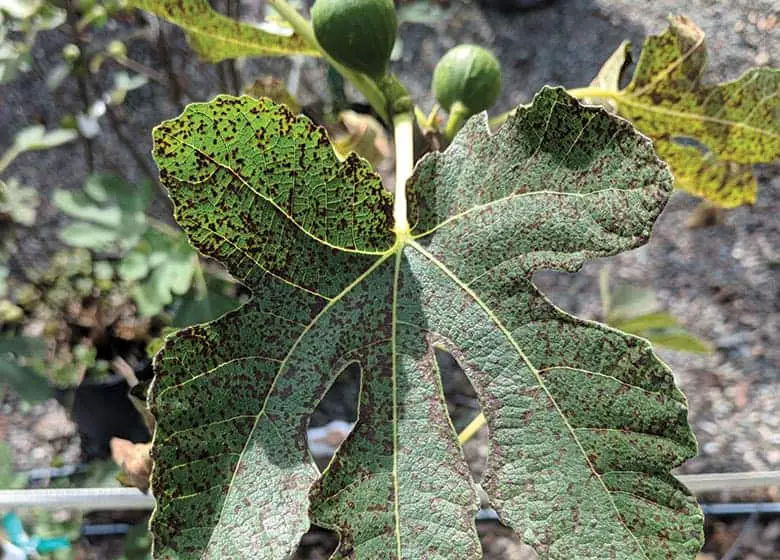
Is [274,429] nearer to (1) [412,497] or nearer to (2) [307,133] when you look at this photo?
(1) [412,497]

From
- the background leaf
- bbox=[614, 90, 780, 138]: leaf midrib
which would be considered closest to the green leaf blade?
bbox=[614, 90, 780, 138]: leaf midrib

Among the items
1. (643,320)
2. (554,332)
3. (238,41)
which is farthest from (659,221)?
(554,332)

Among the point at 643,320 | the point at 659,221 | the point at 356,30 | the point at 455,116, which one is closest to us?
the point at 356,30

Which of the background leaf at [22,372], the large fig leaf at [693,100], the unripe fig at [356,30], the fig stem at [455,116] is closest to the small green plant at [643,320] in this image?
the large fig leaf at [693,100]

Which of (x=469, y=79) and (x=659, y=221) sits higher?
(x=659, y=221)

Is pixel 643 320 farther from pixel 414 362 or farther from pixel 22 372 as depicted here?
pixel 22 372

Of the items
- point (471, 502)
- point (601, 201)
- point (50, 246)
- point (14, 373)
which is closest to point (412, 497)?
point (471, 502)

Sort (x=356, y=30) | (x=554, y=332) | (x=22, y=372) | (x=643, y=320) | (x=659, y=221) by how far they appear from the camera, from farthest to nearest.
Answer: (x=659, y=221)
(x=22, y=372)
(x=643, y=320)
(x=356, y=30)
(x=554, y=332)
